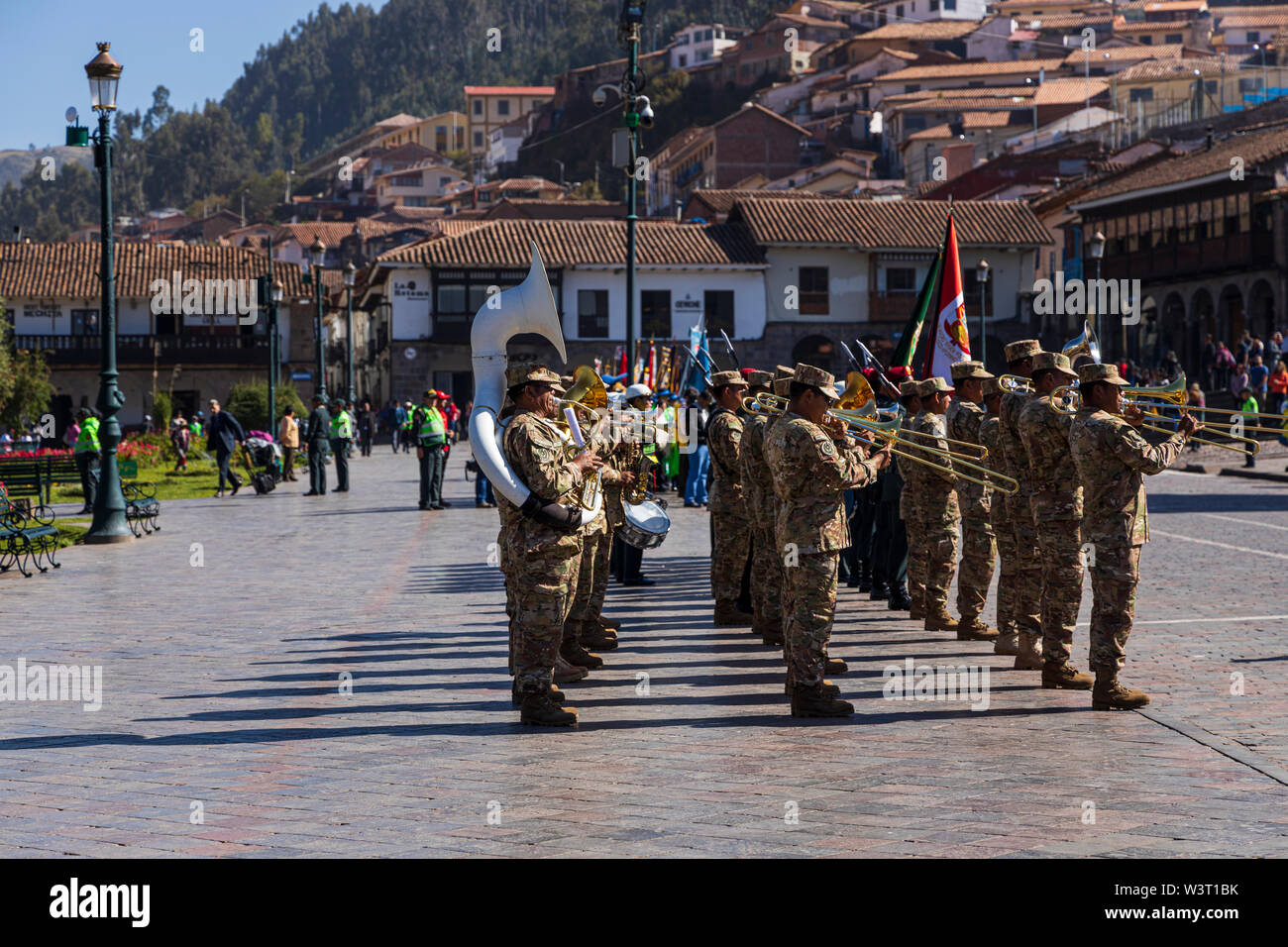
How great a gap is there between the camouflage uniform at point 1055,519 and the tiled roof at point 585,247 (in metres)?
47.8

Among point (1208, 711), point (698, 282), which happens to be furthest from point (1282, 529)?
point (698, 282)

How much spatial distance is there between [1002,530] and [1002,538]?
5 centimetres

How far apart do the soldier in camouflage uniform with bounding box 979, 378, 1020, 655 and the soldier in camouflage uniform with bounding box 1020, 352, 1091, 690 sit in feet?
2.79

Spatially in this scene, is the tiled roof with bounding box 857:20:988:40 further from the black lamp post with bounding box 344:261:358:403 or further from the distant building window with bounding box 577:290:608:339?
the distant building window with bounding box 577:290:608:339

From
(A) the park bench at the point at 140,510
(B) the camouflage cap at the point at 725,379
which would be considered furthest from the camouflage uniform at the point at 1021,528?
(A) the park bench at the point at 140,510

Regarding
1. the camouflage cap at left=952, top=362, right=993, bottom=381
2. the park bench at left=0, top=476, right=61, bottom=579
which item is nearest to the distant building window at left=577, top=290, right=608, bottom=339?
the park bench at left=0, top=476, right=61, bottom=579

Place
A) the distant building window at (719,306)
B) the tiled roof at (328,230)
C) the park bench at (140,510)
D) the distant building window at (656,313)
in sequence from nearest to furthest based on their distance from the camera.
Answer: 1. the park bench at (140,510)
2. the distant building window at (656,313)
3. the distant building window at (719,306)
4. the tiled roof at (328,230)

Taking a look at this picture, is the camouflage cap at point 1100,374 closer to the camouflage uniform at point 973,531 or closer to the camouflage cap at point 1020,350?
the camouflage cap at point 1020,350

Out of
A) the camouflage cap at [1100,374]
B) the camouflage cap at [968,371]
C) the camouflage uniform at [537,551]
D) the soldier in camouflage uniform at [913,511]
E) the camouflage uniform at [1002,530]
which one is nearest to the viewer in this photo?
the camouflage uniform at [537,551]

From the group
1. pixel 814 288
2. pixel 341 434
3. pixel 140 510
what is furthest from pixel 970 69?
pixel 140 510

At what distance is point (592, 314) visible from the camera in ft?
189

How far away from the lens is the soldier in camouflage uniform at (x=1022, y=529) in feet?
31.3

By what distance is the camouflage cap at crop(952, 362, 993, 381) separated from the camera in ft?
34.9
